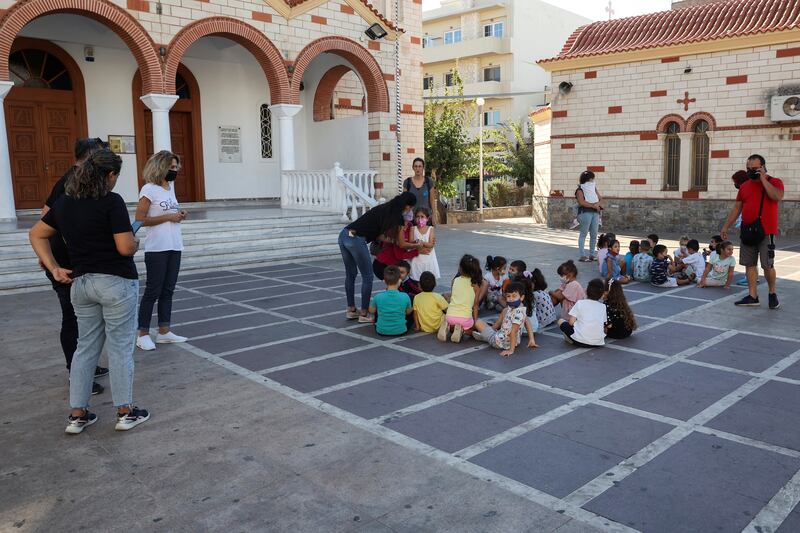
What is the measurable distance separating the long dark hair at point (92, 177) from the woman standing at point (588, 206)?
29.1ft

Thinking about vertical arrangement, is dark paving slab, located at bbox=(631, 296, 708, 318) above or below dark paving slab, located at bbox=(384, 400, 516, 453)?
above

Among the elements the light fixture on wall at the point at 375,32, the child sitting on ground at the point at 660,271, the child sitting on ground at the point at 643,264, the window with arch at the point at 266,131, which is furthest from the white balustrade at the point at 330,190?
the child sitting on ground at the point at 660,271

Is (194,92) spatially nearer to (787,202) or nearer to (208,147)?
(208,147)

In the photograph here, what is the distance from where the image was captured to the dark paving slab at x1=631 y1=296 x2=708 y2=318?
7.78m

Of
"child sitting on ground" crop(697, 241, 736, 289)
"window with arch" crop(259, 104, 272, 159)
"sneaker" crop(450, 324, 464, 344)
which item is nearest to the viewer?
"sneaker" crop(450, 324, 464, 344)

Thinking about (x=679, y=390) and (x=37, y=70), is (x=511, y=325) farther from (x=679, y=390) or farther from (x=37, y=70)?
(x=37, y=70)

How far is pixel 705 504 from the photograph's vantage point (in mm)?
3260

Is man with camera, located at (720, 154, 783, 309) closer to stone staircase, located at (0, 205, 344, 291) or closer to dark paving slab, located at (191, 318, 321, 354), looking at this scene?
dark paving slab, located at (191, 318, 321, 354)

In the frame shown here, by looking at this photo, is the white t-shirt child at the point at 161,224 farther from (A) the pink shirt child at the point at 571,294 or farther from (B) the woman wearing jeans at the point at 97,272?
(A) the pink shirt child at the point at 571,294

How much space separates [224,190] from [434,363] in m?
13.7

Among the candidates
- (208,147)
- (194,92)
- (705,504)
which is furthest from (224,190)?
(705,504)

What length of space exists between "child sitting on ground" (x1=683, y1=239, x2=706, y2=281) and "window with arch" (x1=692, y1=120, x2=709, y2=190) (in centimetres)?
886

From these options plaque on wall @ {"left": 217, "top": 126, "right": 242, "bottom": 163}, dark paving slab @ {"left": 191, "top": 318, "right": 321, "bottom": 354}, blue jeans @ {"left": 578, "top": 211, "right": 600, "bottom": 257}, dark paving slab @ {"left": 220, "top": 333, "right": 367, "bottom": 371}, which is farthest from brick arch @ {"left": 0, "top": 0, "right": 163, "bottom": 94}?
dark paving slab @ {"left": 220, "top": 333, "right": 367, "bottom": 371}

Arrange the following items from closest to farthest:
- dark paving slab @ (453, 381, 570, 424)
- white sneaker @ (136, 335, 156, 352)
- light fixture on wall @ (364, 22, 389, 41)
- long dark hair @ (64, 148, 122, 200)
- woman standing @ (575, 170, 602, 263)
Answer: long dark hair @ (64, 148, 122, 200) → dark paving slab @ (453, 381, 570, 424) → white sneaker @ (136, 335, 156, 352) → woman standing @ (575, 170, 602, 263) → light fixture on wall @ (364, 22, 389, 41)
